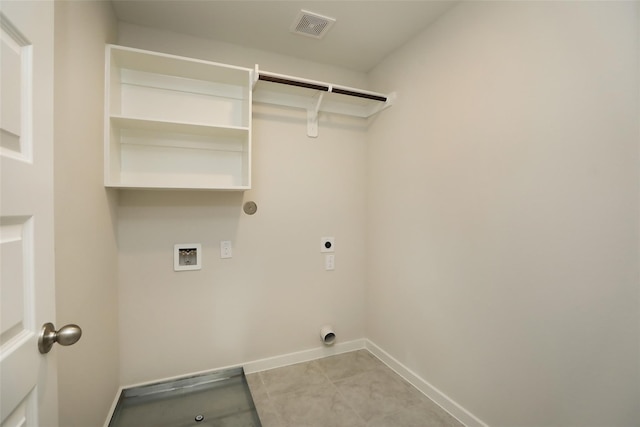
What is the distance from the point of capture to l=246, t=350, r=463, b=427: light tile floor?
5.55ft

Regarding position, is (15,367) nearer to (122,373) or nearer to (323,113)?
(122,373)

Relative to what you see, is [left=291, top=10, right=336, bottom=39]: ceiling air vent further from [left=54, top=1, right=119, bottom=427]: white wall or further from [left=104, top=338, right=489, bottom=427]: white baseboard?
[left=104, top=338, right=489, bottom=427]: white baseboard

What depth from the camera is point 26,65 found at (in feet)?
2.09

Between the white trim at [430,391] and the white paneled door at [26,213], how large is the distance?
6.36 feet

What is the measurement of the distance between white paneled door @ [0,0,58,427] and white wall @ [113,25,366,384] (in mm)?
1257

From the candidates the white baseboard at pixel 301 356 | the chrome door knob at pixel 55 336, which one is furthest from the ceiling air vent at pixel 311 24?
the white baseboard at pixel 301 356

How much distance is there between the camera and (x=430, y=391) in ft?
6.18

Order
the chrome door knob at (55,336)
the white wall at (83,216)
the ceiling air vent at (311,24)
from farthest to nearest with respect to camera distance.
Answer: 1. the ceiling air vent at (311,24)
2. the white wall at (83,216)
3. the chrome door knob at (55,336)

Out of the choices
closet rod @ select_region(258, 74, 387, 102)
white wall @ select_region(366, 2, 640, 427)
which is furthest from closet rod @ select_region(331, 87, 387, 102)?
white wall @ select_region(366, 2, 640, 427)

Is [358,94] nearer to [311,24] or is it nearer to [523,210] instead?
[311,24]

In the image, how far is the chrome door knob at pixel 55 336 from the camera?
2.21 ft

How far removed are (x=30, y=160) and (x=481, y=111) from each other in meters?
1.89

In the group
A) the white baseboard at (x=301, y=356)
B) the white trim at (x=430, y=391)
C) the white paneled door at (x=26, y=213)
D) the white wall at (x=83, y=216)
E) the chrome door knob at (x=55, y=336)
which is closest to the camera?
the white paneled door at (x=26, y=213)

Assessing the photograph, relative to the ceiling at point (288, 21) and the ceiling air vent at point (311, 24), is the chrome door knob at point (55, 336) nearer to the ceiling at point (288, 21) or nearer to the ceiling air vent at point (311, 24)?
the ceiling at point (288, 21)
